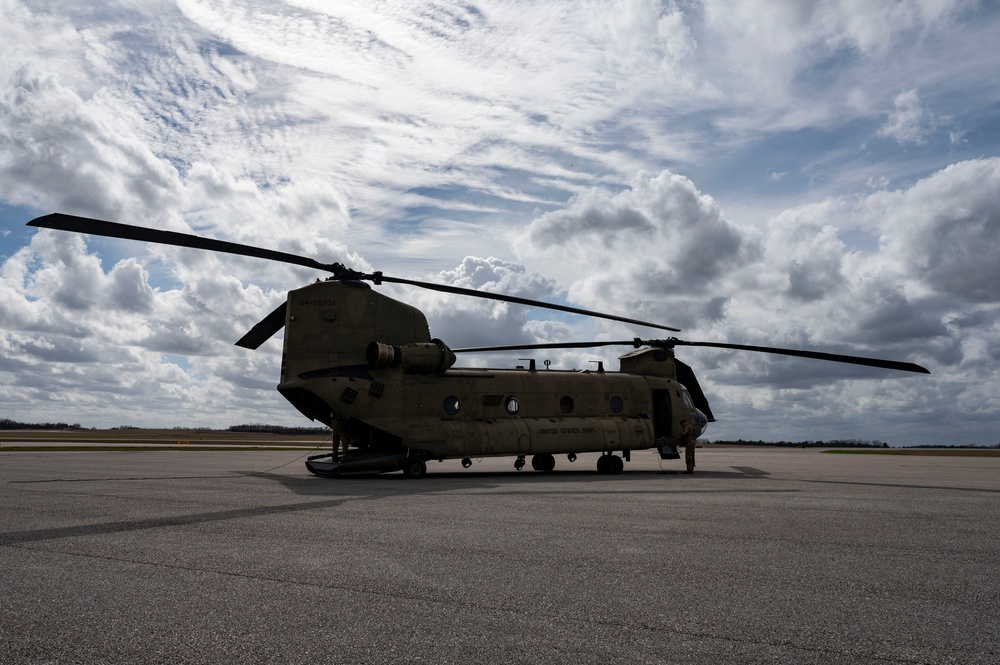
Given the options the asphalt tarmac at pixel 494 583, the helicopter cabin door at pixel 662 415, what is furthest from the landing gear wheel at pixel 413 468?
the helicopter cabin door at pixel 662 415

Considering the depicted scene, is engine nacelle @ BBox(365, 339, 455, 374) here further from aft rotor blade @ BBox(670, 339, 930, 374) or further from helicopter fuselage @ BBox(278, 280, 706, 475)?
aft rotor blade @ BBox(670, 339, 930, 374)

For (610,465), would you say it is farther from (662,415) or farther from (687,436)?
(687,436)

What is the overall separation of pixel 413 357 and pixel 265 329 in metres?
4.83

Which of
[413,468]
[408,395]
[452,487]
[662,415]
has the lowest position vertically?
[452,487]

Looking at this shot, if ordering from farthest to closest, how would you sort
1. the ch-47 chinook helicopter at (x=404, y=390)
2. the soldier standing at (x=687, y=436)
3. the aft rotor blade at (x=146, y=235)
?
the soldier standing at (x=687, y=436) → the ch-47 chinook helicopter at (x=404, y=390) → the aft rotor blade at (x=146, y=235)

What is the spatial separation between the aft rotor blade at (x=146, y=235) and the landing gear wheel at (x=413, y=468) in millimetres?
7095

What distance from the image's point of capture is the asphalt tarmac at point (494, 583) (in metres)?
5.10

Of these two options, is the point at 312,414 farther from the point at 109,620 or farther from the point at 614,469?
the point at 109,620

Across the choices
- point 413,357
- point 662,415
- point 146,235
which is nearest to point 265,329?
point 413,357

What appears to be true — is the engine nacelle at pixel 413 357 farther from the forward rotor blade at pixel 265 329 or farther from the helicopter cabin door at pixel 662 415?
the helicopter cabin door at pixel 662 415

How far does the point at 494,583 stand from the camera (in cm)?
698

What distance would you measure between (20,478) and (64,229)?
8.81m

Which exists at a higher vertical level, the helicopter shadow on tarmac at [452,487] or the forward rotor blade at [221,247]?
the forward rotor blade at [221,247]

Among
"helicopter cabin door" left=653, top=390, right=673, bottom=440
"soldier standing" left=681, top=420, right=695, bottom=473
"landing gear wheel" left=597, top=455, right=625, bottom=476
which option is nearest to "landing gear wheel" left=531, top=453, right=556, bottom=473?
"landing gear wheel" left=597, top=455, right=625, bottom=476
